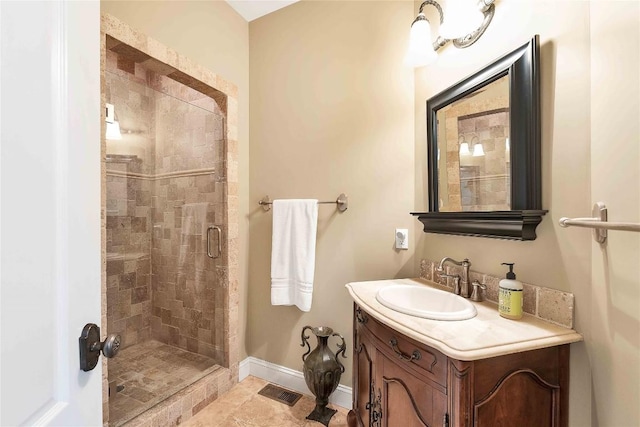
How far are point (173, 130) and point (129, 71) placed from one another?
561mm

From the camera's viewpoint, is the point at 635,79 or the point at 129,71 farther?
the point at 129,71

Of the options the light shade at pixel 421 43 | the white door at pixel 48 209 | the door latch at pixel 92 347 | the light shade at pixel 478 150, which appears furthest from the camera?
the light shade at pixel 421 43

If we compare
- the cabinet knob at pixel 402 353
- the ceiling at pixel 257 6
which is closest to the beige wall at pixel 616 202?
the cabinet knob at pixel 402 353

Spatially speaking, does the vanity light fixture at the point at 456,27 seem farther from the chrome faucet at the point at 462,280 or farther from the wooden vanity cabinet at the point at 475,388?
the wooden vanity cabinet at the point at 475,388

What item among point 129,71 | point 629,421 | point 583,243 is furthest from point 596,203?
point 129,71

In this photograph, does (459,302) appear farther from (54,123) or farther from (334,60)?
(334,60)

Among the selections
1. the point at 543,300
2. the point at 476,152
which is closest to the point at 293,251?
the point at 476,152

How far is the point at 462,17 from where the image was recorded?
1245 millimetres

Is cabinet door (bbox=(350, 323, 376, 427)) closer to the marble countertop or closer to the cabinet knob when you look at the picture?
the cabinet knob

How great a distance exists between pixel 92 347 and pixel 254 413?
1523 mm

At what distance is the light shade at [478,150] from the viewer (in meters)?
1.27

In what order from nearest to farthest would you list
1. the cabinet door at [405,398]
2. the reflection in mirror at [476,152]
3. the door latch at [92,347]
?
the door latch at [92,347], the cabinet door at [405,398], the reflection in mirror at [476,152]

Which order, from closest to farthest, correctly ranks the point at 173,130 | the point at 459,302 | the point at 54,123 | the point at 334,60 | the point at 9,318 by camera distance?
the point at 9,318
the point at 54,123
the point at 459,302
the point at 334,60
the point at 173,130

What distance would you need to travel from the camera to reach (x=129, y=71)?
5.82 ft
